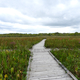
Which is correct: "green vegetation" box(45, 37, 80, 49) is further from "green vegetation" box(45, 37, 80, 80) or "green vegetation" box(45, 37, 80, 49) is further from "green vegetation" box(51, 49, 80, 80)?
"green vegetation" box(51, 49, 80, 80)

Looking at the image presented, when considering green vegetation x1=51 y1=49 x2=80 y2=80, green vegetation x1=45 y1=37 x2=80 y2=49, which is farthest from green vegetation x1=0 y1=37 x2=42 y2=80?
green vegetation x1=45 y1=37 x2=80 y2=49

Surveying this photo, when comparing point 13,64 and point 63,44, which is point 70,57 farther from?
point 63,44

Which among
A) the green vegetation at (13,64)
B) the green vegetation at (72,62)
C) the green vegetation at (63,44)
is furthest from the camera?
the green vegetation at (63,44)

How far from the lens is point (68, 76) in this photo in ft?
9.12

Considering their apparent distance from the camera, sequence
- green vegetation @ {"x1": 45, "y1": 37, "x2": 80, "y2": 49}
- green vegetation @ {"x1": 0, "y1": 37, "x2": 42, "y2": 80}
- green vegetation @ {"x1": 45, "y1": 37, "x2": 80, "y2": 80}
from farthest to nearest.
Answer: green vegetation @ {"x1": 45, "y1": 37, "x2": 80, "y2": 49} → green vegetation @ {"x1": 45, "y1": 37, "x2": 80, "y2": 80} → green vegetation @ {"x1": 0, "y1": 37, "x2": 42, "y2": 80}

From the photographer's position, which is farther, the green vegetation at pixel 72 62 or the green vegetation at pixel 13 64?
the green vegetation at pixel 72 62

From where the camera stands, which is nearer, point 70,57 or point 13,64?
point 13,64

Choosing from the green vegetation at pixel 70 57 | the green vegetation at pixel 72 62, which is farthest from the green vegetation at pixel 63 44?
the green vegetation at pixel 72 62

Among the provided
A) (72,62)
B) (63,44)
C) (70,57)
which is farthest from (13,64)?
(63,44)

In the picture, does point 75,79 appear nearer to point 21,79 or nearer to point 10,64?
point 21,79

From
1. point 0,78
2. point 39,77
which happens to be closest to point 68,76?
point 39,77

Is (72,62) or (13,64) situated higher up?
(13,64)

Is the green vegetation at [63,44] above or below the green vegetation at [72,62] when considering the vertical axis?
above

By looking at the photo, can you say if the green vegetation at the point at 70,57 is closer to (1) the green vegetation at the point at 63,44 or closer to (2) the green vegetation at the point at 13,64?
(1) the green vegetation at the point at 63,44
